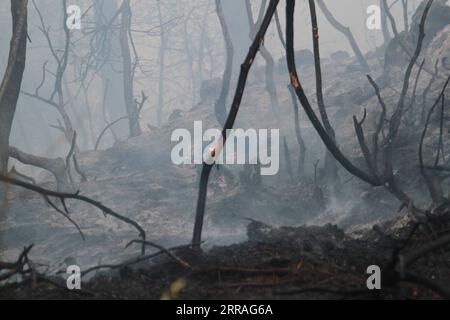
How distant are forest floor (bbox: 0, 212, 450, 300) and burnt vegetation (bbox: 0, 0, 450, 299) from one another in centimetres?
1

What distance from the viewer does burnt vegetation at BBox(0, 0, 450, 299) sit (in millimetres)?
2727

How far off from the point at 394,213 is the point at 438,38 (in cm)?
684

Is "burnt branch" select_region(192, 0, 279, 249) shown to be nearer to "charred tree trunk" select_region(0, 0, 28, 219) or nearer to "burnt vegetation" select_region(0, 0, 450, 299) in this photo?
"burnt vegetation" select_region(0, 0, 450, 299)

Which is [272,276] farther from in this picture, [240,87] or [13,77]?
[13,77]

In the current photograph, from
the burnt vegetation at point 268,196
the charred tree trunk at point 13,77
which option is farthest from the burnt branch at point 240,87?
the charred tree trunk at point 13,77

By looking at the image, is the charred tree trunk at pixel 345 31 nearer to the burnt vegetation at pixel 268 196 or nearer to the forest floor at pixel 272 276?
the burnt vegetation at pixel 268 196

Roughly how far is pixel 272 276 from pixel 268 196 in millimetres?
6111

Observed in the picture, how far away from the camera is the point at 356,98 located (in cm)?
1235

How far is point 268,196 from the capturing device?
8820 millimetres

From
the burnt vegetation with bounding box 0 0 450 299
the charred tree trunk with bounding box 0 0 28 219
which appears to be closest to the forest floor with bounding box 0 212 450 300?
the burnt vegetation with bounding box 0 0 450 299

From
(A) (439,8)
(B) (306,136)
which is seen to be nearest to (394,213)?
(B) (306,136)

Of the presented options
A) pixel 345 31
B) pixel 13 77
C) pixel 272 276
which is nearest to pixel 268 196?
pixel 13 77

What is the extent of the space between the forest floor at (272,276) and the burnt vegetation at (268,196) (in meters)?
0.01
